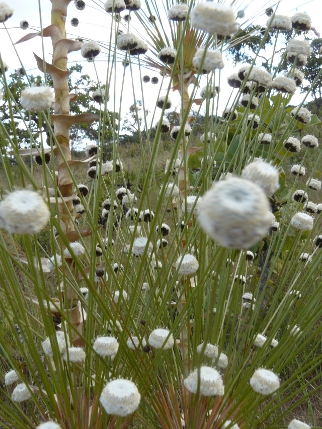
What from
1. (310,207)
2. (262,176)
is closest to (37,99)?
(262,176)

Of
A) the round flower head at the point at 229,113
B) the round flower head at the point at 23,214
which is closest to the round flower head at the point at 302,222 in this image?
the round flower head at the point at 229,113

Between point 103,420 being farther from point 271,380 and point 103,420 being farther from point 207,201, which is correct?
point 207,201

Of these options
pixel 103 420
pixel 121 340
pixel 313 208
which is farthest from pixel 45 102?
pixel 313 208

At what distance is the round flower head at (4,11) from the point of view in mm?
849

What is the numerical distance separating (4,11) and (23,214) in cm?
59

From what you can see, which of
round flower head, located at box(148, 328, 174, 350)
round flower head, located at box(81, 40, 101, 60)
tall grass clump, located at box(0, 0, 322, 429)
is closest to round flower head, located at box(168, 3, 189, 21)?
tall grass clump, located at box(0, 0, 322, 429)

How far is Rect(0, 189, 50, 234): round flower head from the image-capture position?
443mm

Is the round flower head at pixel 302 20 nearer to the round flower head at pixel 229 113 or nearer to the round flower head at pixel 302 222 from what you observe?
the round flower head at pixel 229 113

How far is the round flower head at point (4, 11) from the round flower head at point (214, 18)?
469 mm

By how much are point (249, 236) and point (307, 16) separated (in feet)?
3.01

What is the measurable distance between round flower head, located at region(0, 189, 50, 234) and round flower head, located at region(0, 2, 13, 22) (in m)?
0.55

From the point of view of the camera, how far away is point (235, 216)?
0.31 meters

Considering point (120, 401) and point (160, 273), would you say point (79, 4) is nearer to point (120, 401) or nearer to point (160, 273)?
point (160, 273)

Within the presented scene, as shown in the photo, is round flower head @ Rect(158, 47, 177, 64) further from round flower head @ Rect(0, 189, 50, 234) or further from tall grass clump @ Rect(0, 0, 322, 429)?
round flower head @ Rect(0, 189, 50, 234)
